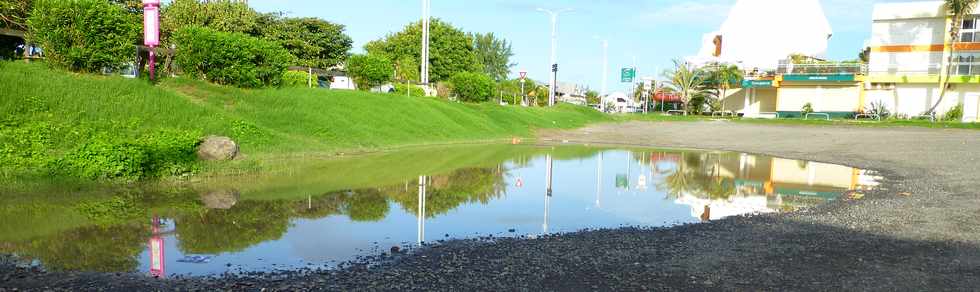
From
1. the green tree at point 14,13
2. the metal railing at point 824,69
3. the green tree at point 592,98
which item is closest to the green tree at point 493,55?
the green tree at point 592,98

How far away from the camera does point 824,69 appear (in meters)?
54.3

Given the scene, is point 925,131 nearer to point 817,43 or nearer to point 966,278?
point 966,278

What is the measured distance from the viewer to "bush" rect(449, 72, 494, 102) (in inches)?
1676

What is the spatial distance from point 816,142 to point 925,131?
1174cm

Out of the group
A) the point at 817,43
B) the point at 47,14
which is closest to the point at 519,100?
the point at 817,43

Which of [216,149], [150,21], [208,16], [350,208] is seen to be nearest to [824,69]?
[208,16]

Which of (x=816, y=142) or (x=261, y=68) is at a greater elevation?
(x=261, y=68)

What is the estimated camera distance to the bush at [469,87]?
42562 millimetres

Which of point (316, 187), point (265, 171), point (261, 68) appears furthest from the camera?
point (261, 68)

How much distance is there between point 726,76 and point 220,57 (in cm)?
4947

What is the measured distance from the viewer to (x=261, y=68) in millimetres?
24094

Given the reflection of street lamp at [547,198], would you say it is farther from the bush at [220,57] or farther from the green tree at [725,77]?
the green tree at [725,77]

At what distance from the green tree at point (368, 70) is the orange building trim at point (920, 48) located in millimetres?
40475

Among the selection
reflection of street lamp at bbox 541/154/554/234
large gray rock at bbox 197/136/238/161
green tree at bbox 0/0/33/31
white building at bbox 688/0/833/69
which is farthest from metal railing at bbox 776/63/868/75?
green tree at bbox 0/0/33/31
